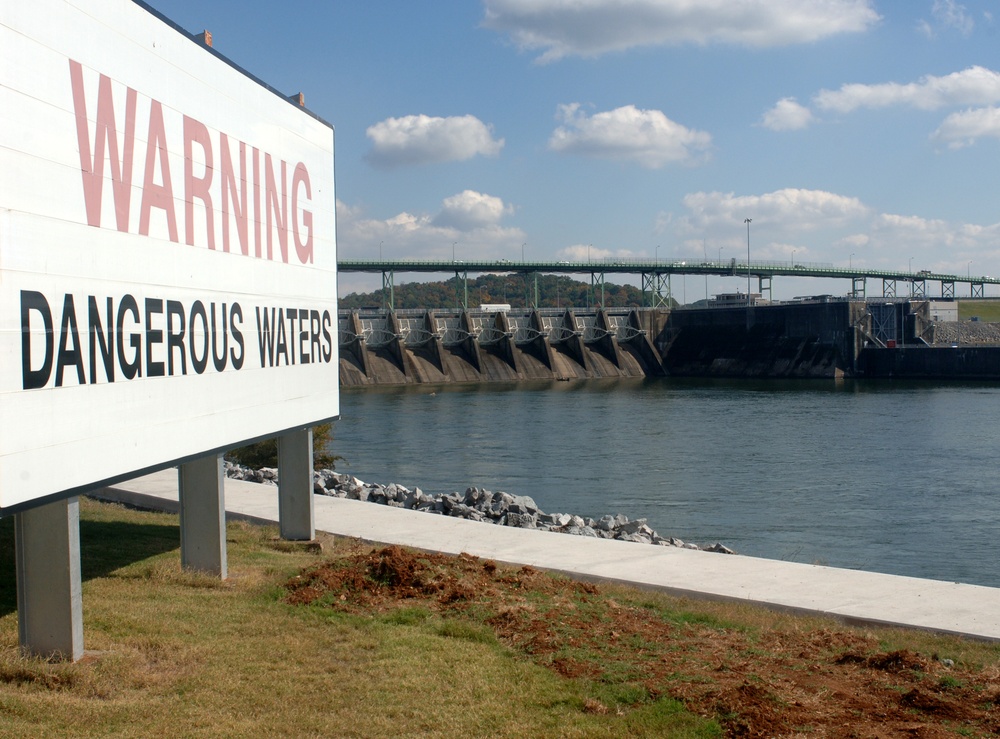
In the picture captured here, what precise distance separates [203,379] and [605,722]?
14.2 feet

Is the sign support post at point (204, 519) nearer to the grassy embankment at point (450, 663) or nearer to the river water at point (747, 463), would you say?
the grassy embankment at point (450, 663)

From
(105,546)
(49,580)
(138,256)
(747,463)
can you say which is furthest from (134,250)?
(747,463)

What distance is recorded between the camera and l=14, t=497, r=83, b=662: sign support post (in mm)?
6660

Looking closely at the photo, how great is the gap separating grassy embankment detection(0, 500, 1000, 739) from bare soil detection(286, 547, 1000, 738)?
0.02m

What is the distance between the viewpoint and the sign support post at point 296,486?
1172cm

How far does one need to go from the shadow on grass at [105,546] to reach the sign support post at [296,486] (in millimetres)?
1263

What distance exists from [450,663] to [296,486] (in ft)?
17.0

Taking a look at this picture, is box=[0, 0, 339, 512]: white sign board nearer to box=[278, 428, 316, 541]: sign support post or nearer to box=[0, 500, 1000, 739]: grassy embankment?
box=[278, 428, 316, 541]: sign support post

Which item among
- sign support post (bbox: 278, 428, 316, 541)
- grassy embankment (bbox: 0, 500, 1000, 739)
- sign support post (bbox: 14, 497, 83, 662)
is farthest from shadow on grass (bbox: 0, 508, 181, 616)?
sign support post (bbox: 14, 497, 83, 662)

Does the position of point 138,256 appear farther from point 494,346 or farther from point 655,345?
point 655,345

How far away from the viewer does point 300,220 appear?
35.9 ft

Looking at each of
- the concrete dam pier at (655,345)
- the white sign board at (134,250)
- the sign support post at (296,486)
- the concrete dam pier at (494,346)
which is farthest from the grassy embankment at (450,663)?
the concrete dam pier at (494,346)

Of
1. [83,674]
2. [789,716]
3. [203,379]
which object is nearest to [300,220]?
[203,379]

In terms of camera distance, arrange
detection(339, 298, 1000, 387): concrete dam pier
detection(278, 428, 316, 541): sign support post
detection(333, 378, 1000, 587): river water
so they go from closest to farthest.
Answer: detection(278, 428, 316, 541): sign support post
detection(333, 378, 1000, 587): river water
detection(339, 298, 1000, 387): concrete dam pier
